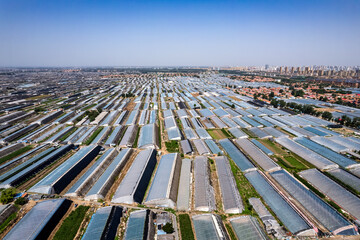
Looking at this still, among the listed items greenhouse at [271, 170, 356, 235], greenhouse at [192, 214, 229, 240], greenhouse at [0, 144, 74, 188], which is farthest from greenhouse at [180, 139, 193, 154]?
greenhouse at [0, 144, 74, 188]

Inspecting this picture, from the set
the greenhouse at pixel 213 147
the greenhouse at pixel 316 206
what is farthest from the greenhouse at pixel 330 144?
the greenhouse at pixel 213 147

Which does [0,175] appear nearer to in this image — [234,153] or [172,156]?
[172,156]

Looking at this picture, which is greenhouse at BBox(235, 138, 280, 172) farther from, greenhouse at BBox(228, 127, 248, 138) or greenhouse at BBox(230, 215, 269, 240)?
greenhouse at BBox(230, 215, 269, 240)

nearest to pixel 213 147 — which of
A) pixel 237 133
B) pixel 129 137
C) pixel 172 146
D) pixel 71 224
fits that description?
pixel 172 146

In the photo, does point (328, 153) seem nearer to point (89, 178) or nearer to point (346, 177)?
point (346, 177)

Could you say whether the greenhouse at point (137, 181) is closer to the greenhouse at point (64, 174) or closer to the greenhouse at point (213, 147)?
the greenhouse at point (64, 174)
